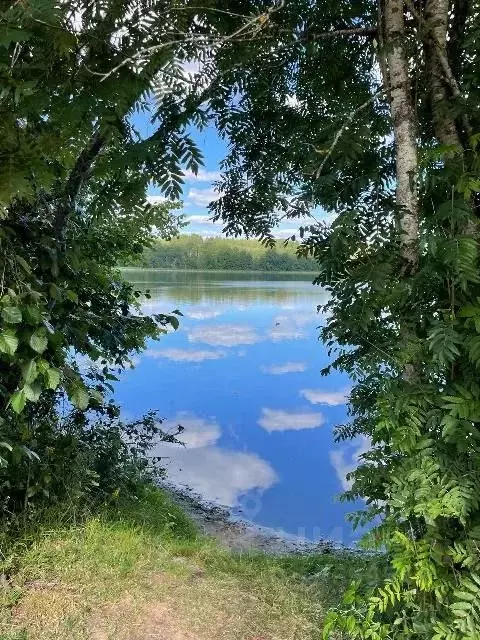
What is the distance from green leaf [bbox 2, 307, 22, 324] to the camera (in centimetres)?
184

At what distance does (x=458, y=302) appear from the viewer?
1.54 meters

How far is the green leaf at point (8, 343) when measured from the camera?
1.79 m

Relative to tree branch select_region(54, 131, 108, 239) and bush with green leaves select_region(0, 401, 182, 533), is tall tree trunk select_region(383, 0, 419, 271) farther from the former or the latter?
tree branch select_region(54, 131, 108, 239)

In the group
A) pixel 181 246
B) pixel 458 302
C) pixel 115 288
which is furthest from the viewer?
pixel 181 246

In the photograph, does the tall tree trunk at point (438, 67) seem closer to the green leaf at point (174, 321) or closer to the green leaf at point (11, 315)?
the green leaf at point (11, 315)

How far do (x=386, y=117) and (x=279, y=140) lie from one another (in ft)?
2.68

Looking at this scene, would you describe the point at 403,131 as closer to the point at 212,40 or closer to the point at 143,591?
the point at 212,40

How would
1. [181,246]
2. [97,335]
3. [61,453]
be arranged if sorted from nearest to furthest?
1. [61,453]
2. [97,335]
3. [181,246]

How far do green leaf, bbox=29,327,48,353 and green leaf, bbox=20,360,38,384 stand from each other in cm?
7

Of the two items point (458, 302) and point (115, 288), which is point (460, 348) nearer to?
point (458, 302)

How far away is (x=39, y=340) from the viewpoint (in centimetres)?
190

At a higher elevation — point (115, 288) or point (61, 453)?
point (115, 288)

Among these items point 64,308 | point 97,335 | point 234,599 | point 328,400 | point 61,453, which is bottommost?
point 328,400

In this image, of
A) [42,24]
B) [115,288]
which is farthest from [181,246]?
[42,24]
